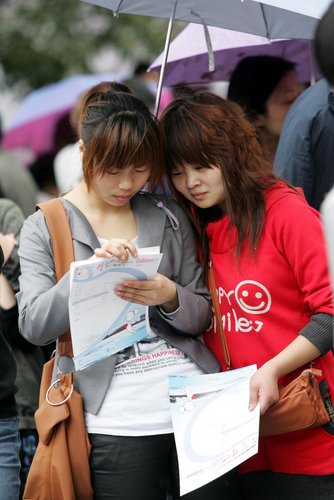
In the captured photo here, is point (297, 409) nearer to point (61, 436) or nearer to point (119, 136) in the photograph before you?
point (61, 436)

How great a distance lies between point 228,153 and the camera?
338 cm

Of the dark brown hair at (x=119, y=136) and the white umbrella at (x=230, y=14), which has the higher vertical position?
the white umbrella at (x=230, y=14)

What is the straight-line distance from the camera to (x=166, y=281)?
3244 millimetres

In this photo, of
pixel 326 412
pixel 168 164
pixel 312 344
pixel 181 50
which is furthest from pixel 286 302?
pixel 181 50

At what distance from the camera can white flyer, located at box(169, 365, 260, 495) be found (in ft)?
10.2

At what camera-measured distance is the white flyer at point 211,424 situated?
10.2 ft

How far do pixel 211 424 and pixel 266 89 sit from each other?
6.80 feet

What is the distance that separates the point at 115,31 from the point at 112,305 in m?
9.45

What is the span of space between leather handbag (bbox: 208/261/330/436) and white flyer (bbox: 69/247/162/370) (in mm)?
482

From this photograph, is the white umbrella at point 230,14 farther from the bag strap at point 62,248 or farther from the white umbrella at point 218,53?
the white umbrella at point 218,53

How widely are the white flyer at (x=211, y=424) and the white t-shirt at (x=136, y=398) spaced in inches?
2.2

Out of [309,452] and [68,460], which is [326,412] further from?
[68,460]

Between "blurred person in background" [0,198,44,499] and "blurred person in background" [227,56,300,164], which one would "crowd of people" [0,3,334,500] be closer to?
"blurred person in background" [0,198,44,499]

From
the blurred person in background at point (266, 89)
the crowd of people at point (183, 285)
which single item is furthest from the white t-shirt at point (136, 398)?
the blurred person in background at point (266, 89)
